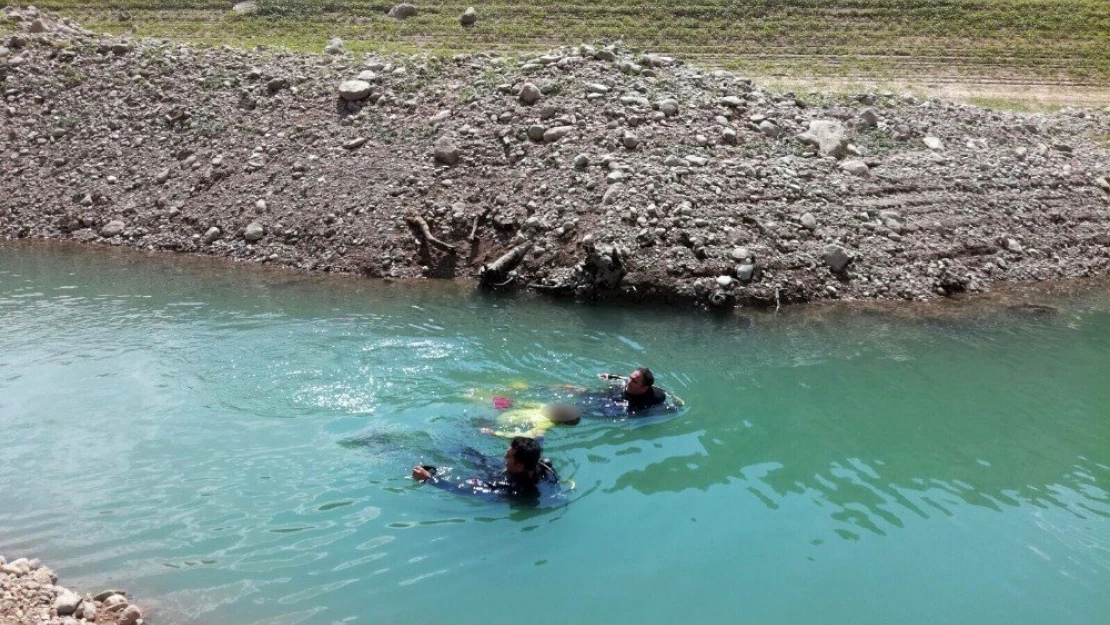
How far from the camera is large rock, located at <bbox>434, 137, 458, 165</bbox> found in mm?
17500

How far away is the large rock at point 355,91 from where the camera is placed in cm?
1936

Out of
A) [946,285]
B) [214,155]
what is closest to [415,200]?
[214,155]

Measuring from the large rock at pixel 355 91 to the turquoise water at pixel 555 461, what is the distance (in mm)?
5942

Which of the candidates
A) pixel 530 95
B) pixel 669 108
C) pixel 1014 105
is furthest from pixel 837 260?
pixel 1014 105

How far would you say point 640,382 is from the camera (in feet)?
34.7

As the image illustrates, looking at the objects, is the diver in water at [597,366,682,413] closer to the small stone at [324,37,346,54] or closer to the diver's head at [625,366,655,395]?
the diver's head at [625,366,655,395]

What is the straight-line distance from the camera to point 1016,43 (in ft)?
83.7

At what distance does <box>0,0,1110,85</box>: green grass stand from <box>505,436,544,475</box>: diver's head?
54.0ft

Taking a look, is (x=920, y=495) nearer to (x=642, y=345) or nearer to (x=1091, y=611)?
(x=1091, y=611)

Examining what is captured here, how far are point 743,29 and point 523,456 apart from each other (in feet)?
64.8

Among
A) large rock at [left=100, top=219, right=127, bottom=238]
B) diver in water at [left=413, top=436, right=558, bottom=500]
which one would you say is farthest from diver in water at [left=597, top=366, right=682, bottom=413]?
large rock at [left=100, top=219, right=127, bottom=238]

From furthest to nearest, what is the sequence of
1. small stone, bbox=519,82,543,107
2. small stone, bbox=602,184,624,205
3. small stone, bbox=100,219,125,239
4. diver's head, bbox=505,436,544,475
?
small stone, bbox=519,82,543,107
small stone, bbox=100,219,125,239
small stone, bbox=602,184,624,205
diver's head, bbox=505,436,544,475

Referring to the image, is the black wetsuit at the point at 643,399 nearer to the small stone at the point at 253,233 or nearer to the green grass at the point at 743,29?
the small stone at the point at 253,233

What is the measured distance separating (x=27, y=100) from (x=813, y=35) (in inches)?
737
